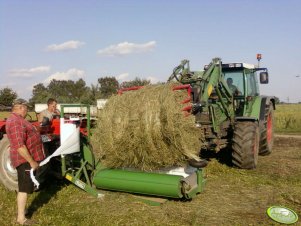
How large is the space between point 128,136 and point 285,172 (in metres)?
4.01

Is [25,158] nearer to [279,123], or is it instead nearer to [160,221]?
[160,221]

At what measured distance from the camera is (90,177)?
6.49m

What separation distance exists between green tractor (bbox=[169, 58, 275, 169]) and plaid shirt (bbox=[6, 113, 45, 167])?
2.60 metres

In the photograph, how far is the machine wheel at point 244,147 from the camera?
783cm

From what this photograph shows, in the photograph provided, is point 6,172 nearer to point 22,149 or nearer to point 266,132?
point 22,149

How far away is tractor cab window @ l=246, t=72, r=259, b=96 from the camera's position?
9.52 meters

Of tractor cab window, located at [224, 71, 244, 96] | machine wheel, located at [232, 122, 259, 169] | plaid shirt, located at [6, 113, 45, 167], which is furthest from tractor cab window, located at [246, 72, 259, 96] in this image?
plaid shirt, located at [6, 113, 45, 167]

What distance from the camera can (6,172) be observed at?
254 inches

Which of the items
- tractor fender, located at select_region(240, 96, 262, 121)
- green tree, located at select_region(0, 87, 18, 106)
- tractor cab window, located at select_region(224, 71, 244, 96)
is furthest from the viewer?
green tree, located at select_region(0, 87, 18, 106)

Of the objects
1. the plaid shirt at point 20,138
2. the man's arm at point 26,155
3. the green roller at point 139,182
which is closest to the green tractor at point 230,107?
the green roller at point 139,182

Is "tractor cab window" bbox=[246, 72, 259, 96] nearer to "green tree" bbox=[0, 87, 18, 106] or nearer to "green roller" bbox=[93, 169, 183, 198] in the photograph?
"green roller" bbox=[93, 169, 183, 198]

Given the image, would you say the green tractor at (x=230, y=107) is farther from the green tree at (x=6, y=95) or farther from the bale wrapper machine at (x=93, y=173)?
the green tree at (x=6, y=95)

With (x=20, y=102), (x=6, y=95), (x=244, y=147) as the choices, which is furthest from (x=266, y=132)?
(x=6, y=95)

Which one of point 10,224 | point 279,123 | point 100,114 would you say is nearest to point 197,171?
point 100,114
